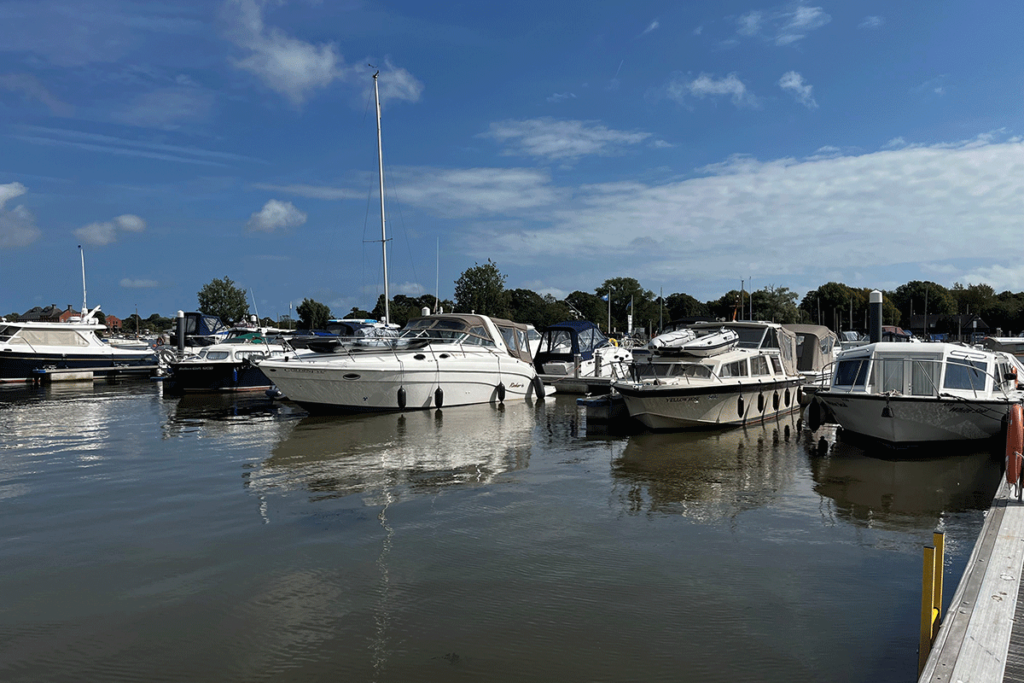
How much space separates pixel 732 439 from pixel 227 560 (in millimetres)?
12512

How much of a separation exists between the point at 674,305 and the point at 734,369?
105 meters

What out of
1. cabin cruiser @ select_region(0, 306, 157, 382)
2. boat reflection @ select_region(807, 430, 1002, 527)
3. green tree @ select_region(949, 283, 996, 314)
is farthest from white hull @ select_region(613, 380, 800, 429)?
green tree @ select_region(949, 283, 996, 314)

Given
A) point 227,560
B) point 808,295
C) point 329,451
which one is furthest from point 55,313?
point 808,295

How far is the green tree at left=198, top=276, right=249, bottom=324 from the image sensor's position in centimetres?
7588

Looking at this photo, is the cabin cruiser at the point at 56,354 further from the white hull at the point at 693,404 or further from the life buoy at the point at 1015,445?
the life buoy at the point at 1015,445

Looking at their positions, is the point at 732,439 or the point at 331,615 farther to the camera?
the point at 732,439

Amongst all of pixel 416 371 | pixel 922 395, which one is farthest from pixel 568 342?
pixel 922 395

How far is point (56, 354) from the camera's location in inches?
1300

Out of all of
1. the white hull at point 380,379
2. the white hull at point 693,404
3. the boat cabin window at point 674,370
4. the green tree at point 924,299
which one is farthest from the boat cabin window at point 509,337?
the green tree at point 924,299

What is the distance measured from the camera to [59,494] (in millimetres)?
11258

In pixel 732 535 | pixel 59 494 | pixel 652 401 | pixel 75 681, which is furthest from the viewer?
pixel 652 401

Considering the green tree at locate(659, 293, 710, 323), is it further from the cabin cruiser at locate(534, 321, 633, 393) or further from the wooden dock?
the wooden dock

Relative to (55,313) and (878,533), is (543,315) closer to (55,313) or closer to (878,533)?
(55,313)

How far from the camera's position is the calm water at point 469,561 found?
19.3 feet
